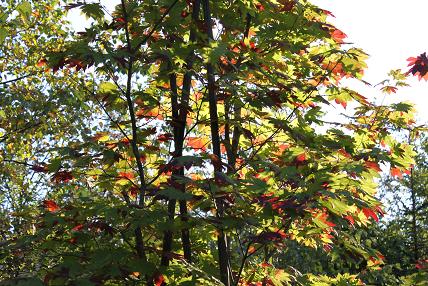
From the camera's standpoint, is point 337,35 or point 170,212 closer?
point 170,212

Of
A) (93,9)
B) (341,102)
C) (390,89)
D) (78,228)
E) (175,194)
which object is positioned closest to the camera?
(175,194)

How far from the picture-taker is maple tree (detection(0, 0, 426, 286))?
3.40 metres

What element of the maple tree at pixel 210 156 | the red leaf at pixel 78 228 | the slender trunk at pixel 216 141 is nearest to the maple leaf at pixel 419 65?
the maple tree at pixel 210 156

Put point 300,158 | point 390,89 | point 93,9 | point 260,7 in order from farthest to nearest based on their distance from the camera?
point 390,89 < point 260,7 < point 93,9 < point 300,158

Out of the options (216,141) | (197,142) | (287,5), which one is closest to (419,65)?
(287,5)

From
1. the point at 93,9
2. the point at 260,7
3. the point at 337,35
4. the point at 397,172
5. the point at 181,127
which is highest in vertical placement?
the point at 260,7

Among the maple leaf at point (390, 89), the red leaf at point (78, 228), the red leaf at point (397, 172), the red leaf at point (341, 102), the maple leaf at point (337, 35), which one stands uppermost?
the maple leaf at point (337, 35)

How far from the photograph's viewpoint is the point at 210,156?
3416 millimetres

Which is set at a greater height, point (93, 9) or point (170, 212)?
point (93, 9)

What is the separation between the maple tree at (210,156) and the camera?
134 inches

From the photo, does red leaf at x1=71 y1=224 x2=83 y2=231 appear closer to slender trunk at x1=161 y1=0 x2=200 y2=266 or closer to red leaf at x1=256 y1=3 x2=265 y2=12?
slender trunk at x1=161 y1=0 x2=200 y2=266

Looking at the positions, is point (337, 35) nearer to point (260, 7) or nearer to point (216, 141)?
point (260, 7)

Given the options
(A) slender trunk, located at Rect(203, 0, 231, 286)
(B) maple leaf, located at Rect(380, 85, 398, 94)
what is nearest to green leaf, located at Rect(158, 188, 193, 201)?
(A) slender trunk, located at Rect(203, 0, 231, 286)

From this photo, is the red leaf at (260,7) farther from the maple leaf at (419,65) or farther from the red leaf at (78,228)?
the red leaf at (78,228)
